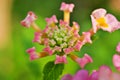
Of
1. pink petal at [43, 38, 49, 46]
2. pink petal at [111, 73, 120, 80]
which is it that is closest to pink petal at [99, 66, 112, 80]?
pink petal at [111, 73, 120, 80]

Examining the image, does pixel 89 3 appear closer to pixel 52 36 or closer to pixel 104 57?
pixel 104 57

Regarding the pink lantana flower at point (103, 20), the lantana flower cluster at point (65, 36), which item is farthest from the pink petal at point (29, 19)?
the pink lantana flower at point (103, 20)

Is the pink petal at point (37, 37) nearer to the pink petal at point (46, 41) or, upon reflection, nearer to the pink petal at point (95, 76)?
the pink petal at point (46, 41)

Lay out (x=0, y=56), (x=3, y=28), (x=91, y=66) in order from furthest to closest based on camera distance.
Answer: (x=3, y=28) → (x=0, y=56) → (x=91, y=66)

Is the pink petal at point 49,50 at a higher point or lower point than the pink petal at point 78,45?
lower

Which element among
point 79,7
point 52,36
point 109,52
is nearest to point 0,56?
point 109,52

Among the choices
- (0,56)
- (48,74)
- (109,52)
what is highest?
(48,74)

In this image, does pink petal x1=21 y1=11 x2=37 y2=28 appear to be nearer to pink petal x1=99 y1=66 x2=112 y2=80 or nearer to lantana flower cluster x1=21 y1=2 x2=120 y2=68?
lantana flower cluster x1=21 y1=2 x2=120 y2=68
